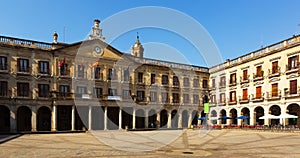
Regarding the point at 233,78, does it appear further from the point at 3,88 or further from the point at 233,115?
the point at 3,88

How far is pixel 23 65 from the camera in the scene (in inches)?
1363

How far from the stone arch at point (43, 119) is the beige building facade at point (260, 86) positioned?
2716cm

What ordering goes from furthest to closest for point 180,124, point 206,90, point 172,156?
point 206,90
point 180,124
point 172,156

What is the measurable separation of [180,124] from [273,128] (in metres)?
17.3

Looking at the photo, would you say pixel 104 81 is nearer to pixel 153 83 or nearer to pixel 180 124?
pixel 153 83

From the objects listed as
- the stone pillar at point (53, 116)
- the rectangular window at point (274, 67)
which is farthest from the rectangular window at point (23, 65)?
the rectangular window at point (274, 67)

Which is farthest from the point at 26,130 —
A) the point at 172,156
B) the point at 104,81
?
the point at 172,156

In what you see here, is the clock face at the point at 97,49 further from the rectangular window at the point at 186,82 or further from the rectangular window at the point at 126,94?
the rectangular window at the point at 186,82

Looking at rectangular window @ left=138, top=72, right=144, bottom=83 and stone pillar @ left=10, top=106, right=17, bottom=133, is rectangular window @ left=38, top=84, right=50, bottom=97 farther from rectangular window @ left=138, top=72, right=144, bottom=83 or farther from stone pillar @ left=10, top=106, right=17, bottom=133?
rectangular window @ left=138, top=72, right=144, bottom=83

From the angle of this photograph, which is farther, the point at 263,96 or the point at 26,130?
the point at 263,96

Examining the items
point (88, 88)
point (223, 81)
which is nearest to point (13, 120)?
point (88, 88)

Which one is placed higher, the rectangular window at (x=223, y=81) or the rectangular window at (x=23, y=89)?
the rectangular window at (x=223, y=81)

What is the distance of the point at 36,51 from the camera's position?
3541 centimetres

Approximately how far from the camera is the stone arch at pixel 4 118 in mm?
33619
